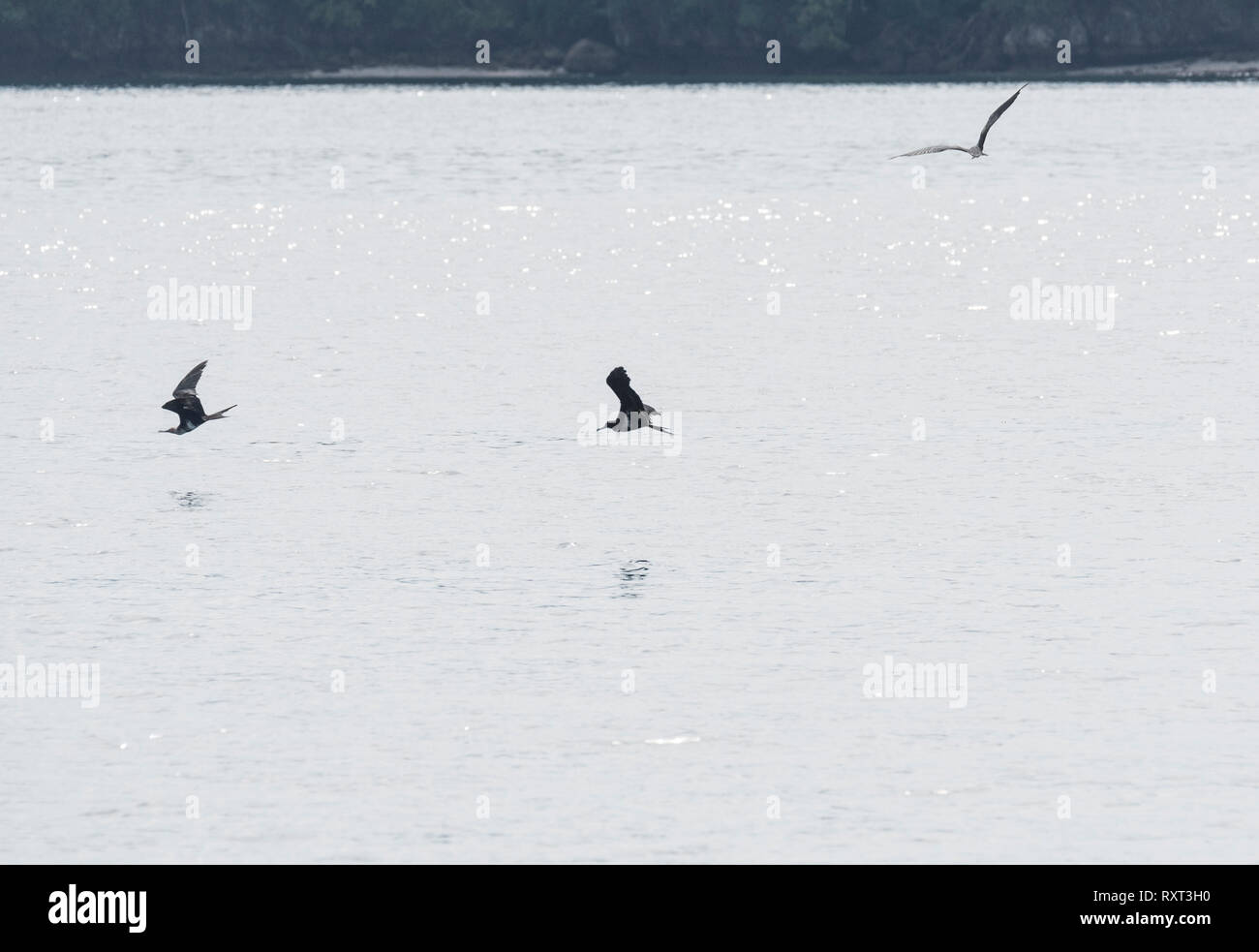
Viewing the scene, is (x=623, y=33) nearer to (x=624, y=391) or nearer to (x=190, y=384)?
(x=190, y=384)

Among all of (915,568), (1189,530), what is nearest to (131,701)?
(915,568)

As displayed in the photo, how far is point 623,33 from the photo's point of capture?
169500 millimetres

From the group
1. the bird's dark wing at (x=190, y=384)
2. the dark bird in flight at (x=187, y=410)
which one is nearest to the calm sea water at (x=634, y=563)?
the dark bird in flight at (x=187, y=410)

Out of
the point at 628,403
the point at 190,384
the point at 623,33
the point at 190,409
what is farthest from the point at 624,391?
the point at 623,33

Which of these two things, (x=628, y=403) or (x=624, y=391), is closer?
(x=624, y=391)

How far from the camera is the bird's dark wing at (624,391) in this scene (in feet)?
87.9

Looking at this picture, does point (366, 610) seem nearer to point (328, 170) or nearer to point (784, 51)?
point (328, 170)

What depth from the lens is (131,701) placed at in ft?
69.3

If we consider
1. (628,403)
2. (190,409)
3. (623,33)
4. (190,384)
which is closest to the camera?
(628,403)

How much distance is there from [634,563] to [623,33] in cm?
14680

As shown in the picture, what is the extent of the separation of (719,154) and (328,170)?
20.2 m

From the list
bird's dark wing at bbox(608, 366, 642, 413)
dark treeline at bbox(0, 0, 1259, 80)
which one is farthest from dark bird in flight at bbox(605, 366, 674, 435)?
dark treeline at bbox(0, 0, 1259, 80)

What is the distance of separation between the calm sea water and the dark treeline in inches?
4094

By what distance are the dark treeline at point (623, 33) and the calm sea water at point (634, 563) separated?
104 meters
